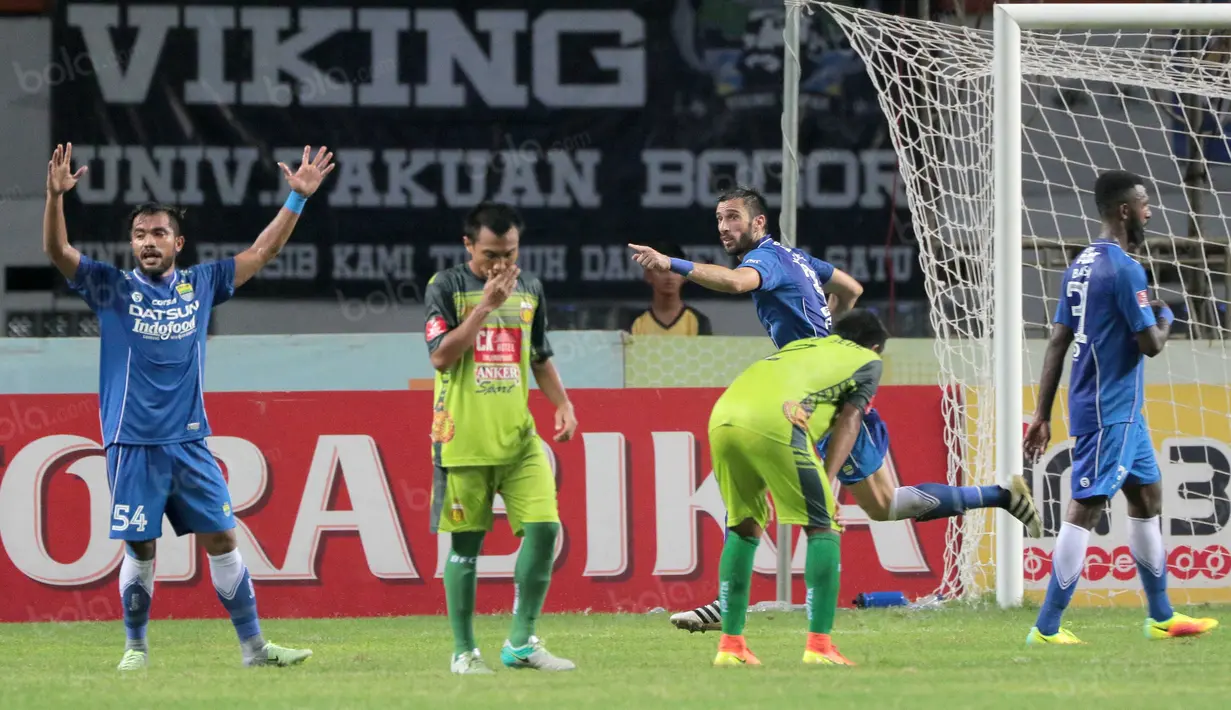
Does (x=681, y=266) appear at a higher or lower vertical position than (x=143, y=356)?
higher

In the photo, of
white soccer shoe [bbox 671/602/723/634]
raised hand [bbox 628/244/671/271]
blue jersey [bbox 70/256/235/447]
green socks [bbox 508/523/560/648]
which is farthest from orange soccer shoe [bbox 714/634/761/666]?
blue jersey [bbox 70/256/235/447]

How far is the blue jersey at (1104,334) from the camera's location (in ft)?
23.7

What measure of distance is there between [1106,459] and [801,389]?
154 centimetres

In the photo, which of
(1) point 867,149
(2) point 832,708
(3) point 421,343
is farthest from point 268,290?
(2) point 832,708

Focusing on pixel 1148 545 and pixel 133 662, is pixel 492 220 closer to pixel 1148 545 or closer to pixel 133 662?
pixel 133 662

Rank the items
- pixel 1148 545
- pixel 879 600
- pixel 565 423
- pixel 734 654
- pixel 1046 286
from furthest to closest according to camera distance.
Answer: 1. pixel 1046 286
2. pixel 879 600
3. pixel 1148 545
4. pixel 565 423
5. pixel 734 654

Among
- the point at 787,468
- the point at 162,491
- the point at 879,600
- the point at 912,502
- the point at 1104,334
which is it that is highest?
the point at 1104,334

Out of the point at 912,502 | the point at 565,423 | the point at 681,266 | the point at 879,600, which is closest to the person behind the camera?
the point at 681,266

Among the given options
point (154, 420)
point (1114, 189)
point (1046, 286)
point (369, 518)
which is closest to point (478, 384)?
point (154, 420)

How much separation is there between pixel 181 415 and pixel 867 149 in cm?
707

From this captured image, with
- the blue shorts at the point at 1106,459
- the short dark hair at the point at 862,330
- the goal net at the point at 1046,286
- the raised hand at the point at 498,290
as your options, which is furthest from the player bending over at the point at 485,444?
the goal net at the point at 1046,286

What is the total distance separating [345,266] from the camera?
12.6 metres

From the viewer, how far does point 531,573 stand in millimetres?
6465

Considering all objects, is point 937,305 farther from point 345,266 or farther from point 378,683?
point 378,683
